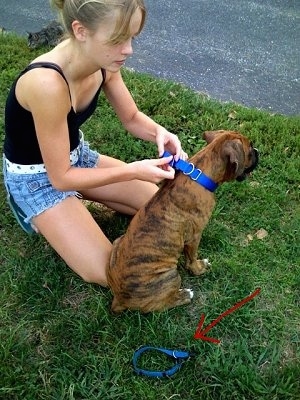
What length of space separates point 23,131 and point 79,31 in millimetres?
758

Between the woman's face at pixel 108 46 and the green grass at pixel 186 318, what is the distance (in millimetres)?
1453

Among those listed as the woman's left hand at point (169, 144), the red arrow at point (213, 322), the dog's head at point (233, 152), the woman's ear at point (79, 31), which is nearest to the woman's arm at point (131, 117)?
the woman's left hand at point (169, 144)

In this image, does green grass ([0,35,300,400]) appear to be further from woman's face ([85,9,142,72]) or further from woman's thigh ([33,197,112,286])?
woman's face ([85,9,142,72])

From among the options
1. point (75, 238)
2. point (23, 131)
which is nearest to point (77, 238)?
point (75, 238)

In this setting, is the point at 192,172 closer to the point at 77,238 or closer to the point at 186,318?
the point at 77,238

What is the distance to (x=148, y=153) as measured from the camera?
479cm

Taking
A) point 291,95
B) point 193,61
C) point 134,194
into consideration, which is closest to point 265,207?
point 134,194

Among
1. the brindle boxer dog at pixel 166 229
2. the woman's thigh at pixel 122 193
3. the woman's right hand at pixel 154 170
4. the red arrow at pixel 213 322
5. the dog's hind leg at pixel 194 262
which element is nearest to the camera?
the woman's right hand at pixel 154 170

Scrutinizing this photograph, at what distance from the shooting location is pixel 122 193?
13.1 feet

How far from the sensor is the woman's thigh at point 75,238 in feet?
11.6

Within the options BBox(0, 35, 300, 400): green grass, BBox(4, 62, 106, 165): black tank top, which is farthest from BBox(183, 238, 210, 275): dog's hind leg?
BBox(4, 62, 106, 165): black tank top

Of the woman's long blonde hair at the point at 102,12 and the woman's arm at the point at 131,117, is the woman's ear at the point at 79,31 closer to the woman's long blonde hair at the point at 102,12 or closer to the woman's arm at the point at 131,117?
the woman's long blonde hair at the point at 102,12

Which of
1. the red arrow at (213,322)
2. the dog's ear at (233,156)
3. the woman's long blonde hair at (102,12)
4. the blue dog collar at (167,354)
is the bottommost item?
the blue dog collar at (167,354)

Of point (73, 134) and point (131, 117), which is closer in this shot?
point (73, 134)
